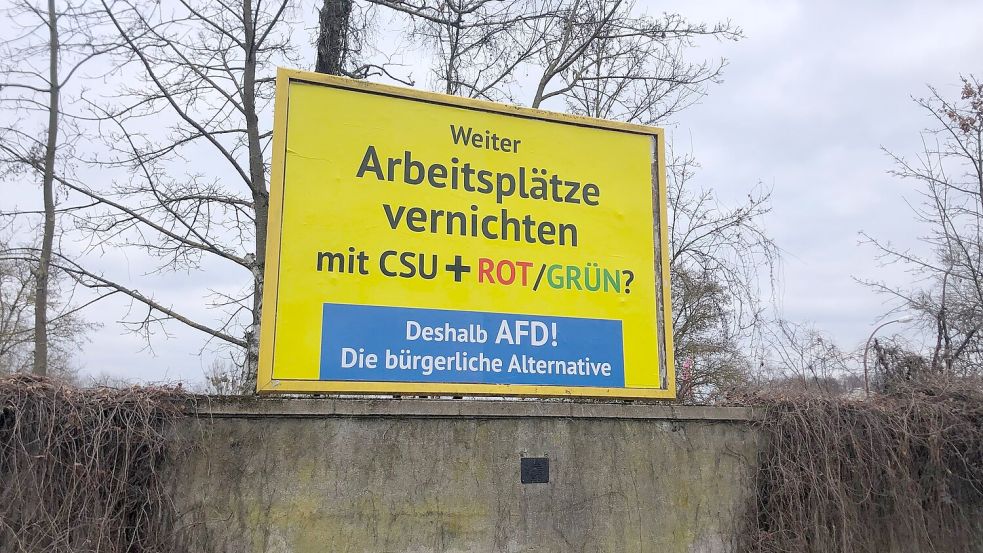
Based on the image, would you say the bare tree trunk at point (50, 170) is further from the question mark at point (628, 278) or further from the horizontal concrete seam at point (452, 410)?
the question mark at point (628, 278)

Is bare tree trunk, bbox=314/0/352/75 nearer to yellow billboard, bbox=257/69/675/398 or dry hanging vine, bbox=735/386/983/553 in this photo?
yellow billboard, bbox=257/69/675/398

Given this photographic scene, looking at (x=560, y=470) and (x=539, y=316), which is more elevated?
(x=539, y=316)

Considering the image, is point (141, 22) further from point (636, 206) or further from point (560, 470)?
point (560, 470)

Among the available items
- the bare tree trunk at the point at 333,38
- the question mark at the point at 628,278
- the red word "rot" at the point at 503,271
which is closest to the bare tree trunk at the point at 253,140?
the bare tree trunk at the point at 333,38

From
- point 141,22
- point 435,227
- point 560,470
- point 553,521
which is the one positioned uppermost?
point 141,22

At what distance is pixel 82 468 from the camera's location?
3893 millimetres

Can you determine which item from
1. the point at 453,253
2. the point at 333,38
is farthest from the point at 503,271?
the point at 333,38

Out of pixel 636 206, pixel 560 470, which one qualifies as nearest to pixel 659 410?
pixel 560 470

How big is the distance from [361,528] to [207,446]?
1053mm

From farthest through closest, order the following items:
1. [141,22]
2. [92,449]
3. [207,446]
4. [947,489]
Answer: [141,22] → [947,489] → [207,446] → [92,449]

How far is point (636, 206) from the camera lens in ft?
19.1

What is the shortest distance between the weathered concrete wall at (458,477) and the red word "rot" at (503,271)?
37.1 inches

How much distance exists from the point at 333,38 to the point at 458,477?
Answer: 7.42 metres

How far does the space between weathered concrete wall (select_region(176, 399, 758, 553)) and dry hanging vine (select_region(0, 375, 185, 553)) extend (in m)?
0.19
